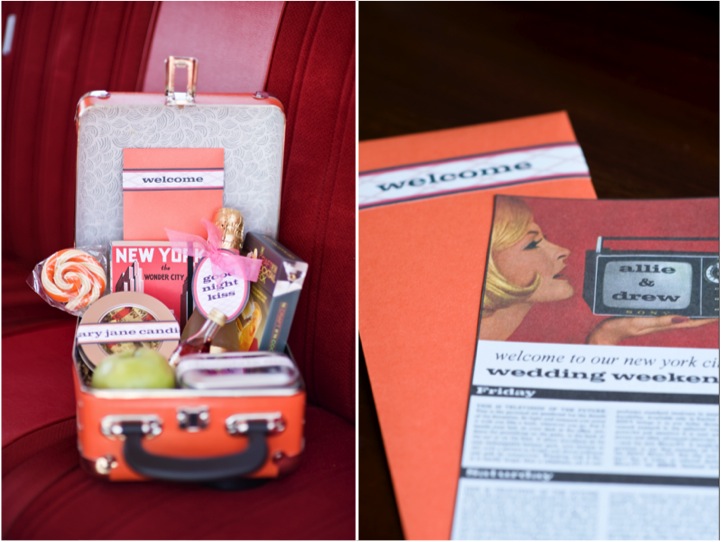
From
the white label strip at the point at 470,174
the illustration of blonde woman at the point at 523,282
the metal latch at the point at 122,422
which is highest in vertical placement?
the white label strip at the point at 470,174

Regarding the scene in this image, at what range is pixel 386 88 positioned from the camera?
47.3 inches

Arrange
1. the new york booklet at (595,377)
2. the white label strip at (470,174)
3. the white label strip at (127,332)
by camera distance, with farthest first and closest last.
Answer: the white label strip at (470,174)
the white label strip at (127,332)
the new york booklet at (595,377)

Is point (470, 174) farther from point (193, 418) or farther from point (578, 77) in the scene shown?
point (193, 418)

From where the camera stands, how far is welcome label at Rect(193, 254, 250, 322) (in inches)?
31.1

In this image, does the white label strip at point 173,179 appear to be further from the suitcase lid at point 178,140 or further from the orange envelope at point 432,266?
the orange envelope at point 432,266

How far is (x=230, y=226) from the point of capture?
819 millimetres

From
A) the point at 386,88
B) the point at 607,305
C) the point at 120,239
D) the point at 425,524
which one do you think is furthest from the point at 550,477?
the point at 386,88

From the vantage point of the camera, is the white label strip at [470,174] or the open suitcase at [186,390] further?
the white label strip at [470,174]

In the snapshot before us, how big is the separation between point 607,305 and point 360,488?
0.33 m

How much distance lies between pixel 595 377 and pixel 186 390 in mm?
366

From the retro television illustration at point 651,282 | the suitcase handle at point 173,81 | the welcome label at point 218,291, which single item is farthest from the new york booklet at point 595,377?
the suitcase handle at point 173,81

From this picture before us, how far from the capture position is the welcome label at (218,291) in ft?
2.59

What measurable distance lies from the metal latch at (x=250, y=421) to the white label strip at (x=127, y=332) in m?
0.14

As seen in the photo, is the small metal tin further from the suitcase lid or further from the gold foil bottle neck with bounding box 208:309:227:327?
the suitcase lid
